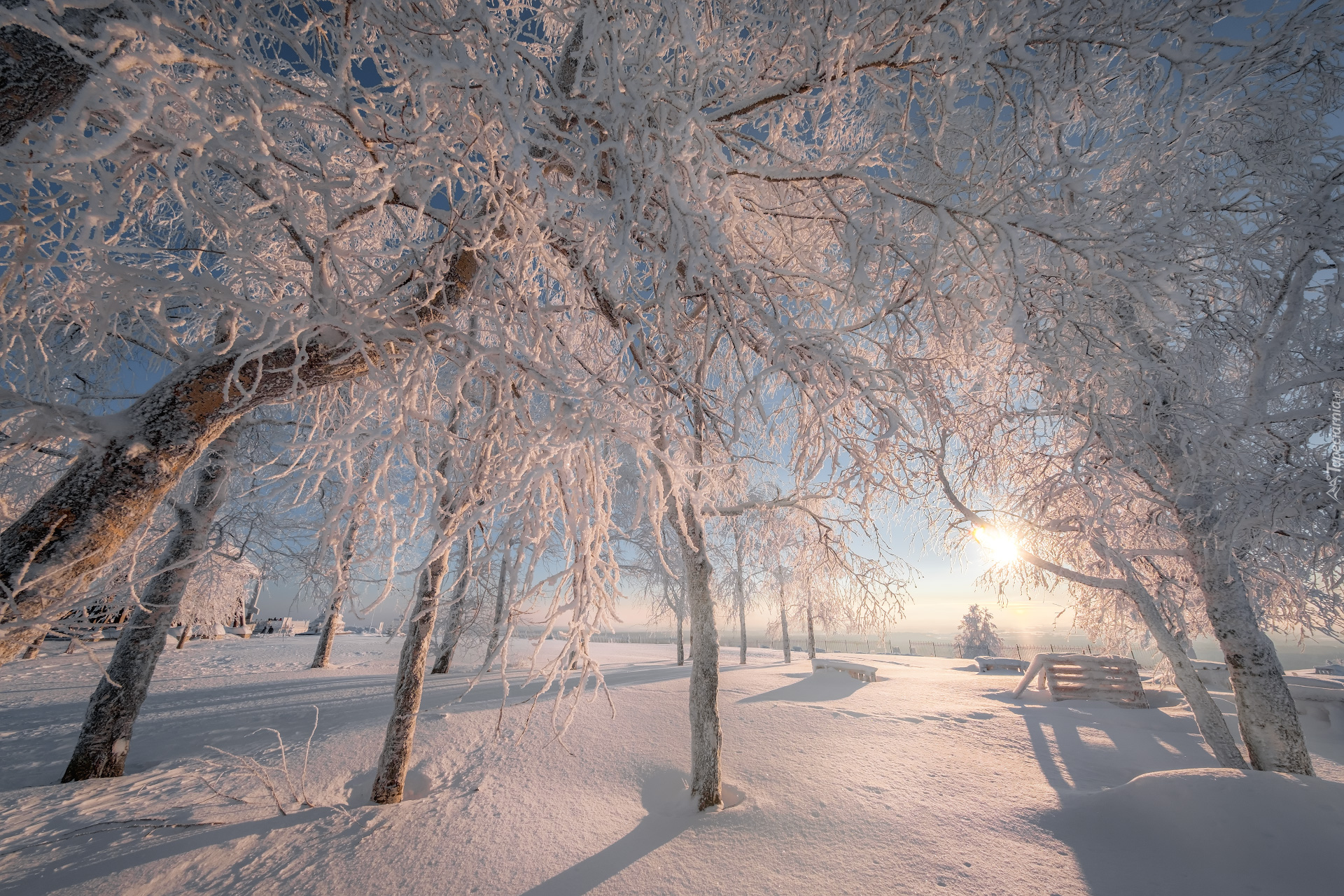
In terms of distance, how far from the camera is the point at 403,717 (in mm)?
5098

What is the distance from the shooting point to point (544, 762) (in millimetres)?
5891

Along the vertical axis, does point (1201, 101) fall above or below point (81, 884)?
above

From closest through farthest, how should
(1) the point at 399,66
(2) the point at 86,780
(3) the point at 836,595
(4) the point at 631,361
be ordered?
1. (1) the point at 399,66
2. (4) the point at 631,361
3. (2) the point at 86,780
4. (3) the point at 836,595

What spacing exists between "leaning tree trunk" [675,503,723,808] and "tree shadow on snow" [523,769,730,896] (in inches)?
10.1

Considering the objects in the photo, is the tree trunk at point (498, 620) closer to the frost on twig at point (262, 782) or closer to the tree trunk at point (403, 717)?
the tree trunk at point (403, 717)

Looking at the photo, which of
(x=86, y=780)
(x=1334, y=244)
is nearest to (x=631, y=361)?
(x=1334, y=244)

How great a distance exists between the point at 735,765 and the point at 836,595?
8.24ft

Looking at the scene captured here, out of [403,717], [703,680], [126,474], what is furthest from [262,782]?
[703,680]

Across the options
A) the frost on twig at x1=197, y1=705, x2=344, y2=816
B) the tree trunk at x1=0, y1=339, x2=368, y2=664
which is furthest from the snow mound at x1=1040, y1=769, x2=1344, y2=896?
the frost on twig at x1=197, y1=705, x2=344, y2=816

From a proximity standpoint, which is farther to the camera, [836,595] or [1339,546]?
[836,595]

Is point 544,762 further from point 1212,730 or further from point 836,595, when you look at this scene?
point 1212,730

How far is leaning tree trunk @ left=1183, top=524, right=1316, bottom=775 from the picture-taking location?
5172 millimetres

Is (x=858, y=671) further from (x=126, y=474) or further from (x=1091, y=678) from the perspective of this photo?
(x=126, y=474)

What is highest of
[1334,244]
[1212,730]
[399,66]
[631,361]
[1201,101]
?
[1334,244]
